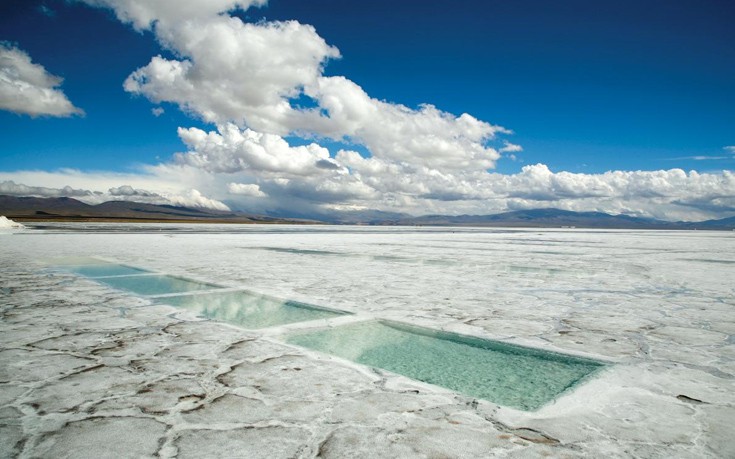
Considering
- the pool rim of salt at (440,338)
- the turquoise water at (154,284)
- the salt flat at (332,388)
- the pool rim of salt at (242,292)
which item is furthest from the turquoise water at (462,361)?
the turquoise water at (154,284)

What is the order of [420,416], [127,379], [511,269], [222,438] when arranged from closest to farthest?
1. [222,438]
2. [420,416]
3. [127,379]
4. [511,269]

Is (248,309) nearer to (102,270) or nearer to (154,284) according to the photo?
(154,284)

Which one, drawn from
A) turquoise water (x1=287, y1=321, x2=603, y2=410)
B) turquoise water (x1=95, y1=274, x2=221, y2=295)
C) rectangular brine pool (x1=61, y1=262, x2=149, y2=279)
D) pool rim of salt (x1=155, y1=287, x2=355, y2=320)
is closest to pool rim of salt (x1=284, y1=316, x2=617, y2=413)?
turquoise water (x1=287, y1=321, x2=603, y2=410)

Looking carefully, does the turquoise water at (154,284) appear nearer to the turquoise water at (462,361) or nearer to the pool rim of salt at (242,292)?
the pool rim of salt at (242,292)

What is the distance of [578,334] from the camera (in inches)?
157

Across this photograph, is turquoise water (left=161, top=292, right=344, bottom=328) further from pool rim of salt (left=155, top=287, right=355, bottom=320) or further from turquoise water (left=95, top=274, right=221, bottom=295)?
turquoise water (left=95, top=274, right=221, bottom=295)

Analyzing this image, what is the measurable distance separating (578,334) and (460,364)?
1.58 meters

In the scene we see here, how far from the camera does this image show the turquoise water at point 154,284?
6.27 metres

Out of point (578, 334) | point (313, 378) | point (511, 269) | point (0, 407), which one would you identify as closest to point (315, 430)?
point (313, 378)

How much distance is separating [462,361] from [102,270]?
8.29m

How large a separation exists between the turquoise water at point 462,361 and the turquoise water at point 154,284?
337 centimetres

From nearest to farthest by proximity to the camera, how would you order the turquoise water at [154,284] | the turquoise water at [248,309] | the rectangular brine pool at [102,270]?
the turquoise water at [248,309], the turquoise water at [154,284], the rectangular brine pool at [102,270]

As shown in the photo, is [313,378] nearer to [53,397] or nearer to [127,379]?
[127,379]

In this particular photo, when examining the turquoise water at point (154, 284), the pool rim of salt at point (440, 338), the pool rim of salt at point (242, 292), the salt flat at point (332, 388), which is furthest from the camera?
the turquoise water at point (154, 284)
